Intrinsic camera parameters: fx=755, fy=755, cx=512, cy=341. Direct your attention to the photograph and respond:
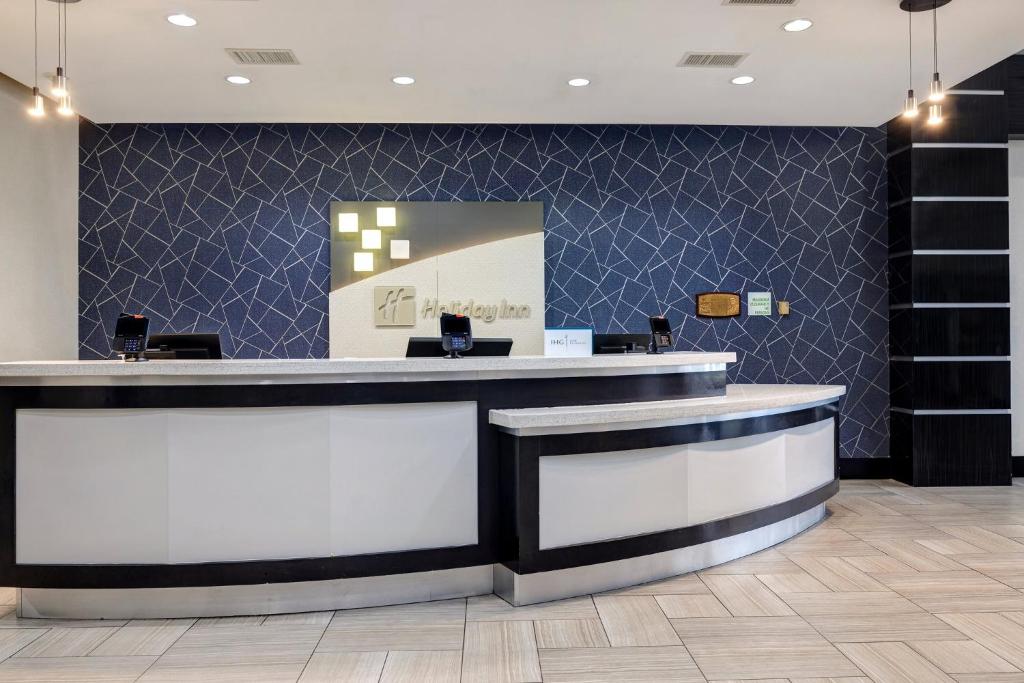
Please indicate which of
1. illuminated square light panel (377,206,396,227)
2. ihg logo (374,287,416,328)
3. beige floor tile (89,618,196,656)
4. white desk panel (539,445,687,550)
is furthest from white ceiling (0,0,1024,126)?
beige floor tile (89,618,196,656)

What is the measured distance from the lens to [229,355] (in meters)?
6.47

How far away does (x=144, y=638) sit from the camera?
117 inches

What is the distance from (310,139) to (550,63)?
2492 millimetres

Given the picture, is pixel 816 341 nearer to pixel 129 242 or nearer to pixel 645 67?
pixel 645 67

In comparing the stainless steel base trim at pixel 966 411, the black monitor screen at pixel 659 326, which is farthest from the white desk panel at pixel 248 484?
the stainless steel base trim at pixel 966 411

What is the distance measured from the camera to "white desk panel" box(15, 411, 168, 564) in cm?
312

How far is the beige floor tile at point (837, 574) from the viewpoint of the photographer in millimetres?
3602

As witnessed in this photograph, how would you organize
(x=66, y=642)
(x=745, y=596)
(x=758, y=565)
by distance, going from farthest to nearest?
(x=758, y=565), (x=745, y=596), (x=66, y=642)

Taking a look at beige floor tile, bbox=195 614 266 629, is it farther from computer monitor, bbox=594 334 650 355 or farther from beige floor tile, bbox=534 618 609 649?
computer monitor, bbox=594 334 650 355

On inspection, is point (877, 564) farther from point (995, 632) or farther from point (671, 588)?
point (671, 588)

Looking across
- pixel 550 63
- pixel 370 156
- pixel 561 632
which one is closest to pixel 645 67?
pixel 550 63

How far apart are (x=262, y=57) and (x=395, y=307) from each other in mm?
2266

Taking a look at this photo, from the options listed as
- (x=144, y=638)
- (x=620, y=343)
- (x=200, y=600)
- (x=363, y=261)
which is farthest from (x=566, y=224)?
→ (x=144, y=638)

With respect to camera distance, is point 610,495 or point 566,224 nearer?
point 610,495
